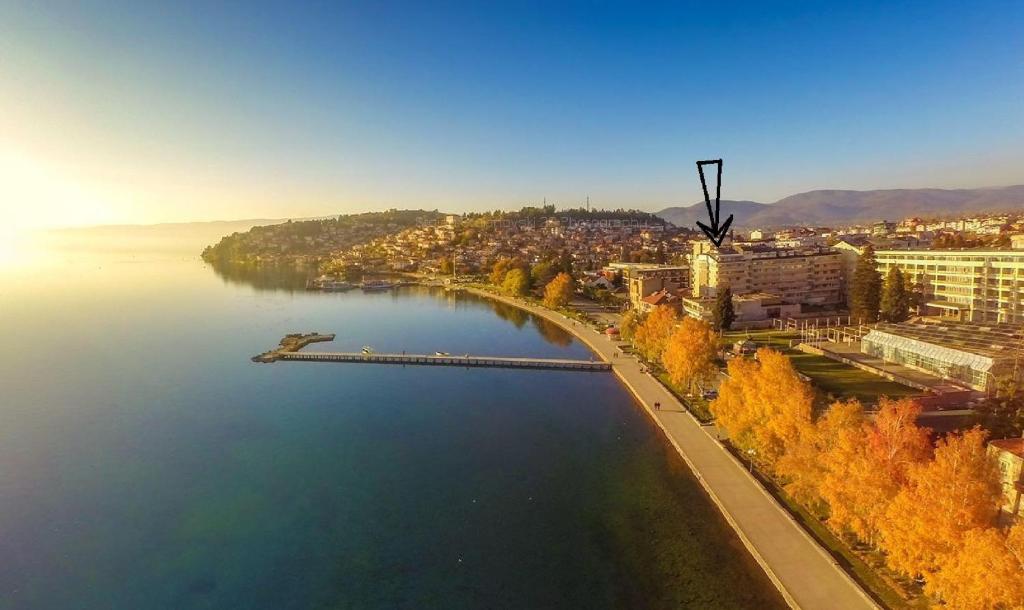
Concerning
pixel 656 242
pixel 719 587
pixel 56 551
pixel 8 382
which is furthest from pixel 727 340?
pixel 656 242

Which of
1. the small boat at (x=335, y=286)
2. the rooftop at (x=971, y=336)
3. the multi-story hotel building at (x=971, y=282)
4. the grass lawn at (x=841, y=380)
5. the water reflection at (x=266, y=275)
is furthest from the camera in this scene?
the water reflection at (x=266, y=275)

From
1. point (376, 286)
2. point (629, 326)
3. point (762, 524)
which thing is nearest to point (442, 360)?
point (629, 326)

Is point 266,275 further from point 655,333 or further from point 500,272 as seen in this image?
point 655,333

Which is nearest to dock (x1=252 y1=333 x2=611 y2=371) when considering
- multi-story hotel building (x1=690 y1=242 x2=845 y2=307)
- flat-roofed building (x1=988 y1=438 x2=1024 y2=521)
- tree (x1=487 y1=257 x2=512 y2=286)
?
multi-story hotel building (x1=690 y1=242 x2=845 y2=307)

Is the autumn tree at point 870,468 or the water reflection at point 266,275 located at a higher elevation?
the water reflection at point 266,275

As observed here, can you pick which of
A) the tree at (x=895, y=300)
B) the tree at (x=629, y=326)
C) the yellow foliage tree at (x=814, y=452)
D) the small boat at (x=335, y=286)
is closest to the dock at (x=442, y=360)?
the tree at (x=629, y=326)

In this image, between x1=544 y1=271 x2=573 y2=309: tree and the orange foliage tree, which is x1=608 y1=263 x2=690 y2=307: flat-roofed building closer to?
x1=544 y1=271 x2=573 y2=309: tree

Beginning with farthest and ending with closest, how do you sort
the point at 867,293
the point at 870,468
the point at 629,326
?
the point at 867,293 < the point at 629,326 < the point at 870,468

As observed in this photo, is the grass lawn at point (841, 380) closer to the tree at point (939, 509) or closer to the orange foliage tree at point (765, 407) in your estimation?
the orange foliage tree at point (765, 407)
